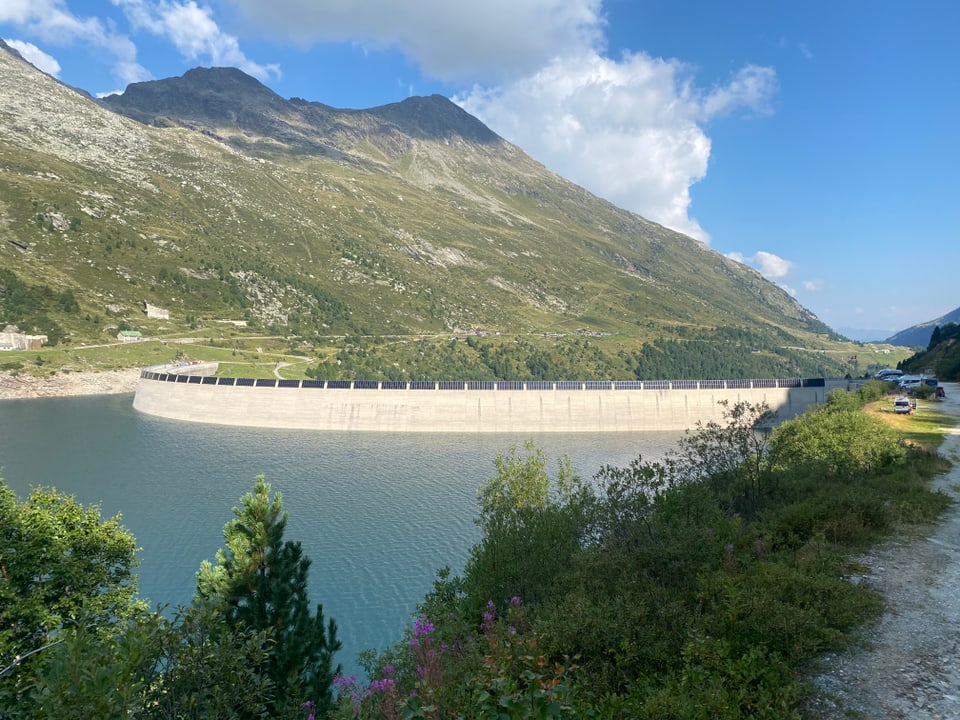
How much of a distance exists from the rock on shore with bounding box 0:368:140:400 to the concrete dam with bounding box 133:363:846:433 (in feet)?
113

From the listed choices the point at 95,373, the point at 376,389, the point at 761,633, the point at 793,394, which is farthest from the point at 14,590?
the point at 95,373

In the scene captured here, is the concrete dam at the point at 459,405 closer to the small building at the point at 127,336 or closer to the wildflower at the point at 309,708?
the small building at the point at 127,336

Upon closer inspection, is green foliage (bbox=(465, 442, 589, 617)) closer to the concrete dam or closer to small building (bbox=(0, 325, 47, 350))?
the concrete dam

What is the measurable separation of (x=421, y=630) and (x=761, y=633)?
27.4 ft

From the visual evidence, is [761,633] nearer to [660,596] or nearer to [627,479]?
[660,596]

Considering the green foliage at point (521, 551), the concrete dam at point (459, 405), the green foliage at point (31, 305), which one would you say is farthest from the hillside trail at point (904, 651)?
the green foliage at point (31, 305)

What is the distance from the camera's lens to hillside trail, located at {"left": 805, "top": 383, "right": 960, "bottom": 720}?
9984 millimetres

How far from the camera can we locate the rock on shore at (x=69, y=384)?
114 metres

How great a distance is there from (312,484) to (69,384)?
96.9 meters

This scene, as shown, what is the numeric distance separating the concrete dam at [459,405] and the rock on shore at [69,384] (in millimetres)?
34333

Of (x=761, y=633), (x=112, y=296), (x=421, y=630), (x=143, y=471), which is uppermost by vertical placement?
(x=112, y=296)

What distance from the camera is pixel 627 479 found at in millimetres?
22188

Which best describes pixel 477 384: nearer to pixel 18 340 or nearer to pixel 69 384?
pixel 69 384

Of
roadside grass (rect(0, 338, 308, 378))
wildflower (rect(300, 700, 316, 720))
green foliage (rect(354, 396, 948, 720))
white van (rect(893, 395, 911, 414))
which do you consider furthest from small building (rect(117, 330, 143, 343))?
white van (rect(893, 395, 911, 414))
